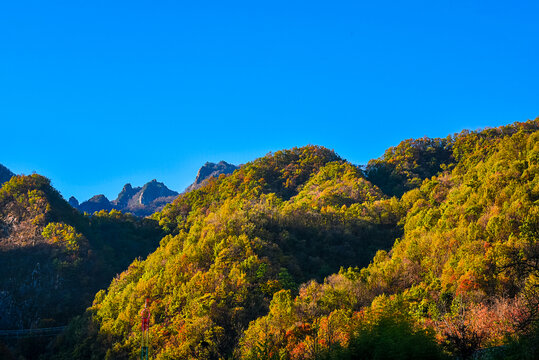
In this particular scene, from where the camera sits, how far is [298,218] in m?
56.5

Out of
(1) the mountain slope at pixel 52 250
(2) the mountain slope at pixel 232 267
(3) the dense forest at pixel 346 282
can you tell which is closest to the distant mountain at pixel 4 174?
(1) the mountain slope at pixel 52 250

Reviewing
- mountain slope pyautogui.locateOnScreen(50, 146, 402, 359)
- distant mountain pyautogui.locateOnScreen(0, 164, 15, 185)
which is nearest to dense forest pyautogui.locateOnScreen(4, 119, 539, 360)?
mountain slope pyautogui.locateOnScreen(50, 146, 402, 359)

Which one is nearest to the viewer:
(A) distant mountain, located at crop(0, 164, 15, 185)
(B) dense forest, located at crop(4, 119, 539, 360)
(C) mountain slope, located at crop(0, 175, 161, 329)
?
(B) dense forest, located at crop(4, 119, 539, 360)

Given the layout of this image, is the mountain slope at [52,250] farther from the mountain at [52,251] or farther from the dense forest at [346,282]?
the dense forest at [346,282]

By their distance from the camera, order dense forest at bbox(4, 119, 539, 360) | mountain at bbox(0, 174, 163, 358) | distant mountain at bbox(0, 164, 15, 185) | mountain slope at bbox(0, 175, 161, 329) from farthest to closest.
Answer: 1. distant mountain at bbox(0, 164, 15, 185)
2. mountain slope at bbox(0, 175, 161, 329)
3. mountain at bbox(0, 174, 163, 358)
4. dense forest at bbox(4, 119, 539, 360)

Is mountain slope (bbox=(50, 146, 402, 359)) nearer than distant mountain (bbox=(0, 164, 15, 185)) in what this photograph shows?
Yes

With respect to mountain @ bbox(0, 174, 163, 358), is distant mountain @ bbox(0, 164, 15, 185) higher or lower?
higher

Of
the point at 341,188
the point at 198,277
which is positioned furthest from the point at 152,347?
the point at 341,188

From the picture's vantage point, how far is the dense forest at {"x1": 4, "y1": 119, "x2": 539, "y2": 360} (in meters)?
15.4

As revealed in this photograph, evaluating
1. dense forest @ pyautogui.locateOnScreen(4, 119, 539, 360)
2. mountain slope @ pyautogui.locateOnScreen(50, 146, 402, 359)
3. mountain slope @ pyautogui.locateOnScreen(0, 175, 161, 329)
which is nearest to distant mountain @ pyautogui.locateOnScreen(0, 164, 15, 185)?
mountain slope @ pyautogui.locateOnScreen(0, 175, 161, 329)

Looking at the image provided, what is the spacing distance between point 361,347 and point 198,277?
29.0 metres

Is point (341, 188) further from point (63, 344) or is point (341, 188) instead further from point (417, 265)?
point (63, 344)

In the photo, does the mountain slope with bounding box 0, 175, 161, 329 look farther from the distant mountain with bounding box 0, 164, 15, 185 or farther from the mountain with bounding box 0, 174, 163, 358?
the distant mountain with bounding box 0, 164, 15, 185

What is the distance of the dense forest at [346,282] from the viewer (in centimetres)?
1538
